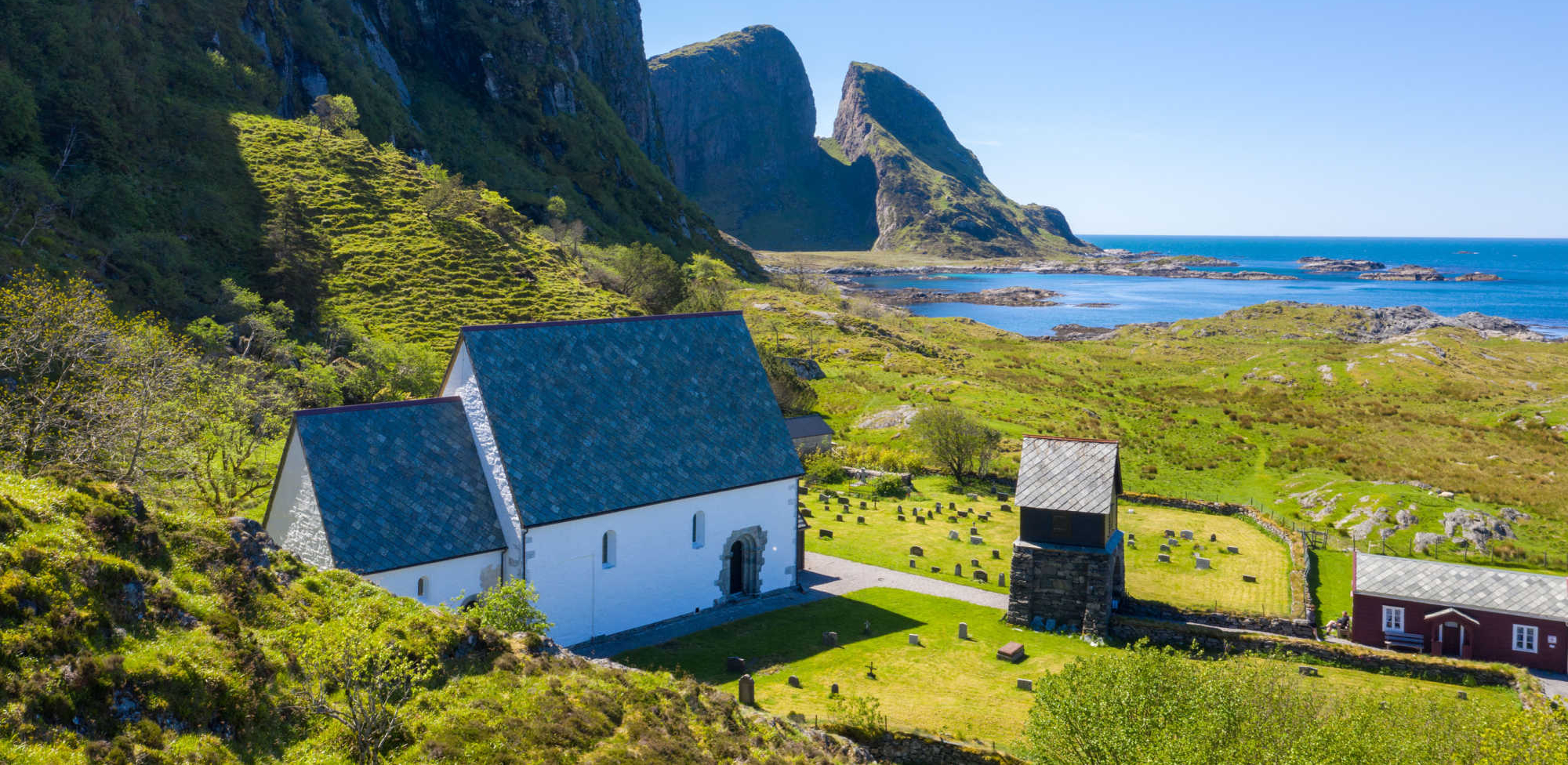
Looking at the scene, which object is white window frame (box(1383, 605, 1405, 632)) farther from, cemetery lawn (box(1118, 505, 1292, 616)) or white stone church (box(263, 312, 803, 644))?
white stone church (box(263, 312, 803, 644))

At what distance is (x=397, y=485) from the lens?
30219mm

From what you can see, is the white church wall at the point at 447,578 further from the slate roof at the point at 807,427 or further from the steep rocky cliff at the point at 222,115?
the slate roof at the point at 807,427

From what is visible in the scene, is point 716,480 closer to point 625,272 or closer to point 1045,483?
point 1045,483

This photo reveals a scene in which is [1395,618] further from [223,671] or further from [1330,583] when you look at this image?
[223,671]

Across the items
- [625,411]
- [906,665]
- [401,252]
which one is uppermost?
[401,252]

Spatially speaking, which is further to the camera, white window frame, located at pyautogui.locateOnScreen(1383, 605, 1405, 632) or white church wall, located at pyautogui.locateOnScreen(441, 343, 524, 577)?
white window frame, located at pyautogui.locateOnScreen(1383, 605, 1405, 632)

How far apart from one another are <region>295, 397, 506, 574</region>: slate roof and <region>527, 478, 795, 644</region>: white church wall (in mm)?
2465

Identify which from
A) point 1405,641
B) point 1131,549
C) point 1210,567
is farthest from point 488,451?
point 1405,641

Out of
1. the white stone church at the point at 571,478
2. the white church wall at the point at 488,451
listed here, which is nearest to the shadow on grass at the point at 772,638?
the white stone church at the point at 571,478

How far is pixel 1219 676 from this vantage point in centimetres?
Answer: 2156

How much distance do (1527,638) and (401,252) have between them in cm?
8535

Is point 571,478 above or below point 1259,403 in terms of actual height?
above

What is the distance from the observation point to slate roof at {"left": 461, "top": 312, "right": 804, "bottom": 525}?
32656mm

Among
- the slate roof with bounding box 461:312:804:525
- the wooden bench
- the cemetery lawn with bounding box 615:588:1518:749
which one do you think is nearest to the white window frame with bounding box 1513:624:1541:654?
the wooden bench
